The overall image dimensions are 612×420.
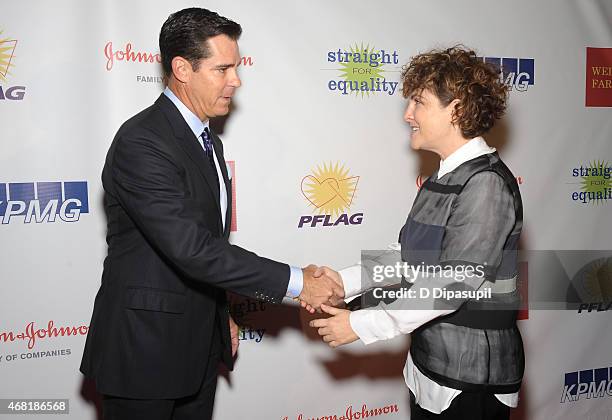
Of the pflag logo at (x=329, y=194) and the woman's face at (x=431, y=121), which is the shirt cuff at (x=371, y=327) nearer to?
the woman's face at (x=431, y=121)

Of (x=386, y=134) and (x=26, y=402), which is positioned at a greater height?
(x=386, y=134)

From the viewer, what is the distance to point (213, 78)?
1.85 m

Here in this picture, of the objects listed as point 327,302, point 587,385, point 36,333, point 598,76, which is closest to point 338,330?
point 327,302

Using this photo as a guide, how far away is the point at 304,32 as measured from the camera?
8.34 feet

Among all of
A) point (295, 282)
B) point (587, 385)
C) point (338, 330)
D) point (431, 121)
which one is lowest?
point (587, 385)

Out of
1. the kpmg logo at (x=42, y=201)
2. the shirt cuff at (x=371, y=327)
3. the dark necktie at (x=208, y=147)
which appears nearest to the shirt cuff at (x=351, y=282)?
the shirt cuff at (x=371, y=327)

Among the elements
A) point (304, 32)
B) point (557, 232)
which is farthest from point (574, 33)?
point (304, 32)

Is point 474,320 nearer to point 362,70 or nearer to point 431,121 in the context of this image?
point 431,121

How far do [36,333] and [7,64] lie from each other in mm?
999

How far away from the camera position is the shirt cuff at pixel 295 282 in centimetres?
189

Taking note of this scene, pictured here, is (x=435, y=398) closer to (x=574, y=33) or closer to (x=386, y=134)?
(x=386, y=134)

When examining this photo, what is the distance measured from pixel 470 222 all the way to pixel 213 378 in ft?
3.39

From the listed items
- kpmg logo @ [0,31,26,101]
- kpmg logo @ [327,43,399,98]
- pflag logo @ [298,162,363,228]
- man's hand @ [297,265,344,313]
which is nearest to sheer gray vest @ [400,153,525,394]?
man's hand @ [297,265,344,313]

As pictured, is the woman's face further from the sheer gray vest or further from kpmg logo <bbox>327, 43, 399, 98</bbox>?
kpmg logo <bbox>327, 43, 399, 98</bbox>
